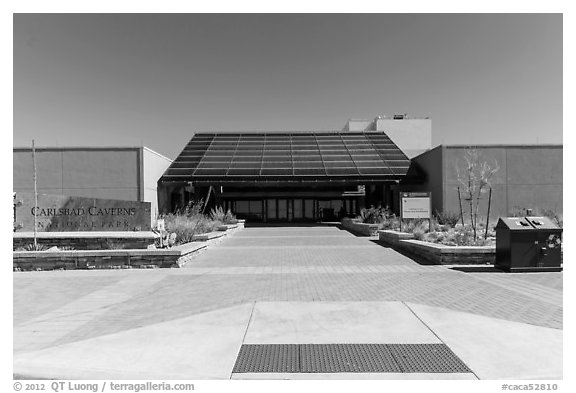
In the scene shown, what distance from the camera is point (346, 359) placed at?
4.37 meters

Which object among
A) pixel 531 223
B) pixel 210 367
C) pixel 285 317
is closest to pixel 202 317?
pixel 285 317

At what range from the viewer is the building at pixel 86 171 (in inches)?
1075

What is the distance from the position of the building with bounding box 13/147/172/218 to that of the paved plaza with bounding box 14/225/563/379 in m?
18.9

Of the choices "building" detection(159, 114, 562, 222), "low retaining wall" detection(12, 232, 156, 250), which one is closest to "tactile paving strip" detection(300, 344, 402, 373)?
"low retaining wall" detection(12, 232, 156, 250)

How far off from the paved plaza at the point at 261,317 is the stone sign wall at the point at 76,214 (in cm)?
721

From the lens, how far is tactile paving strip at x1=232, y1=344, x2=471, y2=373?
A: 4129 millimetres

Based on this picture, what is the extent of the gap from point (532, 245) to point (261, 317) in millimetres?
7290

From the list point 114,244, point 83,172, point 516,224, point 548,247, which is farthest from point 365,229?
point 83,172

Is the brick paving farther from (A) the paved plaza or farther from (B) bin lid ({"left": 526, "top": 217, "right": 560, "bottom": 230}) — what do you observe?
(B) bin lid ({"left": 526, "top": 217, "right": 560, "bottom": 230})

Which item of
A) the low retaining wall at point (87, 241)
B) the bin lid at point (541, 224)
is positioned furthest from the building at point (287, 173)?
the bin lid at point (541, 224)

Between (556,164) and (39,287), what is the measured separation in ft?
103

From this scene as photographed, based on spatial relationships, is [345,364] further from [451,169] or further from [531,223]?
[451,169]

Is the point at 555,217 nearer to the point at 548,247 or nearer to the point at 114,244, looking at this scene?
the point at 548,247

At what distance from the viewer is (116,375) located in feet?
13.3
